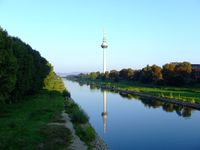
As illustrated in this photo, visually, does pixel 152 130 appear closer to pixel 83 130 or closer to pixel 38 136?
pixel 83 130

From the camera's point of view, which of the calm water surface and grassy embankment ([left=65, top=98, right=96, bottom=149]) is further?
the calm water surface

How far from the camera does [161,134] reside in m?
28.7

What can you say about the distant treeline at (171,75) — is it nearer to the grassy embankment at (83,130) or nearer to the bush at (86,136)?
the grassy embankment at (83,130)

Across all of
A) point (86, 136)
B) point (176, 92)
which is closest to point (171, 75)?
point (176, 92)

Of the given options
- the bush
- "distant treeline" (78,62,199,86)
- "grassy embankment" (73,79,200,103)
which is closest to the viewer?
the bush

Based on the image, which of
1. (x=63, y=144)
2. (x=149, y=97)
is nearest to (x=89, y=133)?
(x=63, y=144)

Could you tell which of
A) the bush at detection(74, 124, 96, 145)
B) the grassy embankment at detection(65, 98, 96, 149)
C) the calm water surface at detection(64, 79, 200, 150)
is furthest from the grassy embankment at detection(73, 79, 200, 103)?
the bush at detection(74, 124, 96, 145)

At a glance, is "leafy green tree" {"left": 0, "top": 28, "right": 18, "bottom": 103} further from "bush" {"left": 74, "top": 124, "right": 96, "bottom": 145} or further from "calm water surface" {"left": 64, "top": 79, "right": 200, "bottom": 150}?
"calm water surface" {"left": 64, "top": 79, "right": 200, "bottom": 150}

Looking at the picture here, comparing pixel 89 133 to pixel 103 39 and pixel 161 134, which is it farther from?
pixel 103 39

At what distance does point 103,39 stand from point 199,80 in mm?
91926

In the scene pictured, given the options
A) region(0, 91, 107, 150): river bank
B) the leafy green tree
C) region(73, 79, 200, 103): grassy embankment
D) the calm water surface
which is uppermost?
the leafy green tree

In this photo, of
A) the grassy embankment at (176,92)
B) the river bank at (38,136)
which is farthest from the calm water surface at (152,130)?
the grassy embankment at (176,92)

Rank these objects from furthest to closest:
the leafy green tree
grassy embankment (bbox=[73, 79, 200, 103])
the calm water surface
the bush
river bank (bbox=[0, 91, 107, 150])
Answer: grassy embankment (bbox=[73, 79, 200, 103]), the leafy green tree, the calm water surface, the bush, river bank (bbox=[0, 91, 107, 150])

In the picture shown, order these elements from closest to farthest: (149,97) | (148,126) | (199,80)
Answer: (148,126), (149,97), (199,80)
